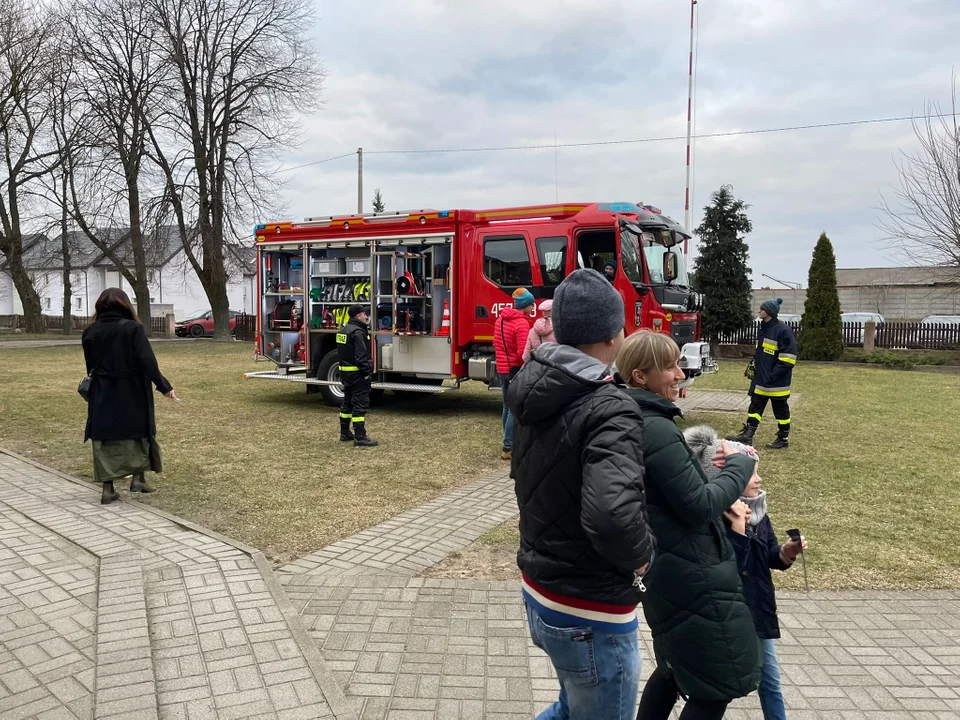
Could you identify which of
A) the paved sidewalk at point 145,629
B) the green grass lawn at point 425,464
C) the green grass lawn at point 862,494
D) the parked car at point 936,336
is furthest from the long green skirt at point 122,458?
the parked car at point 936,336

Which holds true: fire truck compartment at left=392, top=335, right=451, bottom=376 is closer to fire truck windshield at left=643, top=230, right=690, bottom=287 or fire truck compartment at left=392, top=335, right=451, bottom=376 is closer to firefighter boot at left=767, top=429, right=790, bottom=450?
fire truck windshield at left=643, top=230, right=690, bottom=287

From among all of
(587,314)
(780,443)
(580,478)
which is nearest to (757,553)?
(580,478)

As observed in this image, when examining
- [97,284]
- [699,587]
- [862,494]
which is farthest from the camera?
[97,284]

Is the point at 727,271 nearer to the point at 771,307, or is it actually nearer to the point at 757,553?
the point at 771,307

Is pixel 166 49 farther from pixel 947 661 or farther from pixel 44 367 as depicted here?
pixel 947 661

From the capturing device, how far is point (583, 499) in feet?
5.96

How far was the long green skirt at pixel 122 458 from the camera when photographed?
5953 mm

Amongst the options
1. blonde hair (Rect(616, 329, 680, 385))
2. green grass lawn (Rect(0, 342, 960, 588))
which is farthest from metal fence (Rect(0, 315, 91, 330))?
blonde hair (Rect(616, 329, 680, 385))

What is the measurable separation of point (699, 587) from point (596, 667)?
39 cm

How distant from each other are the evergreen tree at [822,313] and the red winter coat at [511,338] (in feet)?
57.9

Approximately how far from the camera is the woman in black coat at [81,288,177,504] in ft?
19.6

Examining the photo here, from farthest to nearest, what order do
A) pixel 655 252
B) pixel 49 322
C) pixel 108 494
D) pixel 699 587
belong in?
pixel 49 322 < pixel 655 252 < pixel 108 494 < pixel 699 587

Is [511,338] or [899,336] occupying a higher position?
[511,338]

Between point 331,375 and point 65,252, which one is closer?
point 331,375
